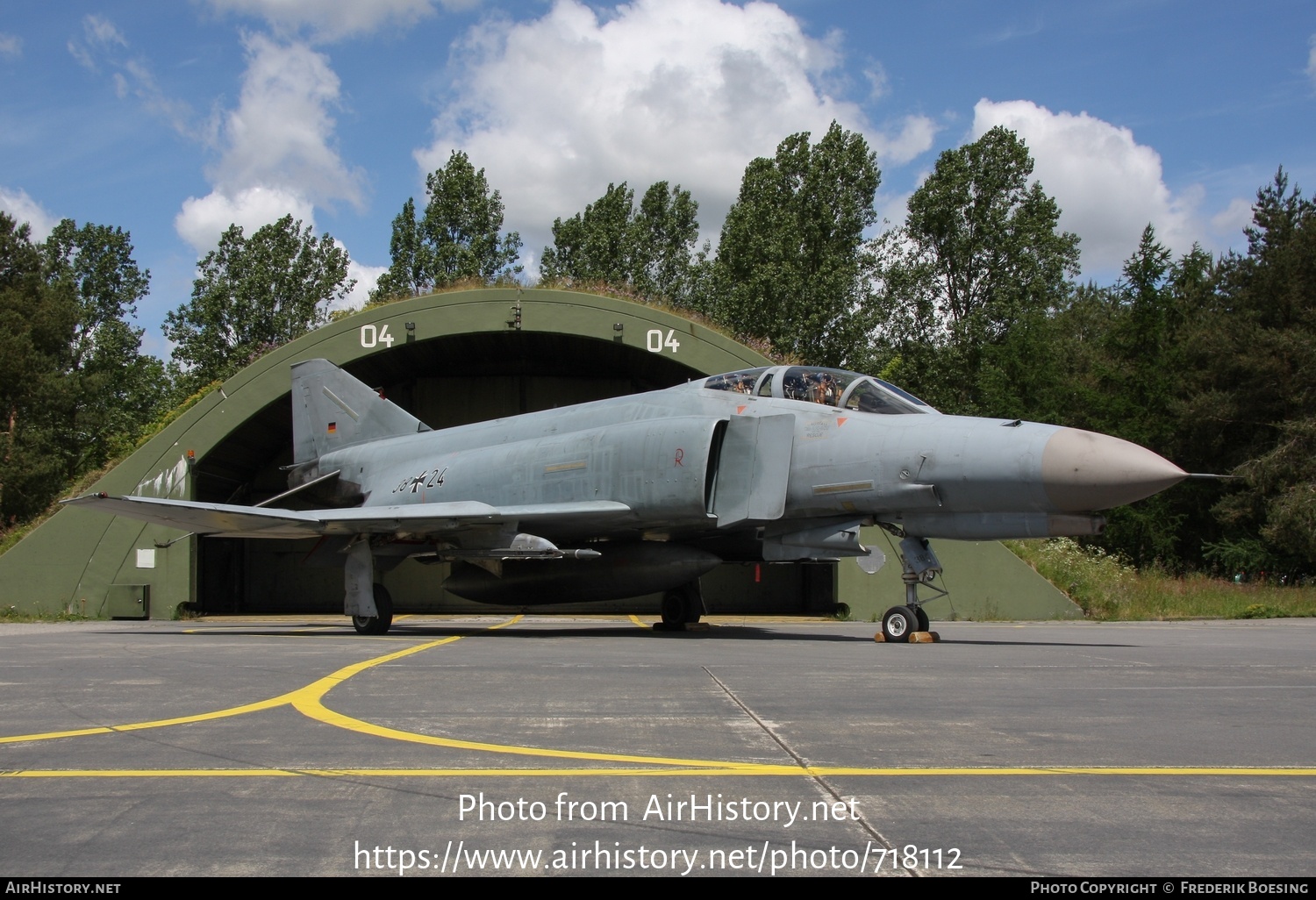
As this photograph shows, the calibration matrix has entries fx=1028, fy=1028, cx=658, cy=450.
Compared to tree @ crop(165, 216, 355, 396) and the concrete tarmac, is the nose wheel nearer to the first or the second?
the concrete tarmac

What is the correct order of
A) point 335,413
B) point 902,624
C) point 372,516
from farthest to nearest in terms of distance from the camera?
point 335,413 → point 372,516 → point 902,624

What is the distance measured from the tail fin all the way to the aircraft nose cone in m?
11.6

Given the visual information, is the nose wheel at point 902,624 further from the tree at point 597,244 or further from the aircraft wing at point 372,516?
the tree at point 597,244

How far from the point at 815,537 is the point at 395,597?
685 inches

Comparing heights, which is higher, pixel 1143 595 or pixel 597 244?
pixel 597 244

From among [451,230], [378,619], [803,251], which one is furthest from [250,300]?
[378,619]

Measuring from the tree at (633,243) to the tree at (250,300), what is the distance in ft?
38.6

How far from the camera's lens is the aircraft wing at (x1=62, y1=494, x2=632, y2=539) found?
43.5ft

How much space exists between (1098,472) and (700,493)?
15.1ft

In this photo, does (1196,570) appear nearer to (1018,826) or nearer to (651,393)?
(651,393)

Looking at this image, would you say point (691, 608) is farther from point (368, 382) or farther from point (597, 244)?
point (597, 244)

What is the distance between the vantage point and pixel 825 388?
41.8ft

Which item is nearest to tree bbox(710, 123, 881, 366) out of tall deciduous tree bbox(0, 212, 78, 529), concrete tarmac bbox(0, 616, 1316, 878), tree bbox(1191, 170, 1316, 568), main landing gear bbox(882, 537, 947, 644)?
tree bbox(1191, 170, 1316, 568)

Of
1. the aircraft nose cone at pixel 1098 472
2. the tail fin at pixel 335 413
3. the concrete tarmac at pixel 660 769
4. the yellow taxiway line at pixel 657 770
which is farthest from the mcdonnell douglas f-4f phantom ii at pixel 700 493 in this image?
the yellow taxiway line at pixel 657 770
